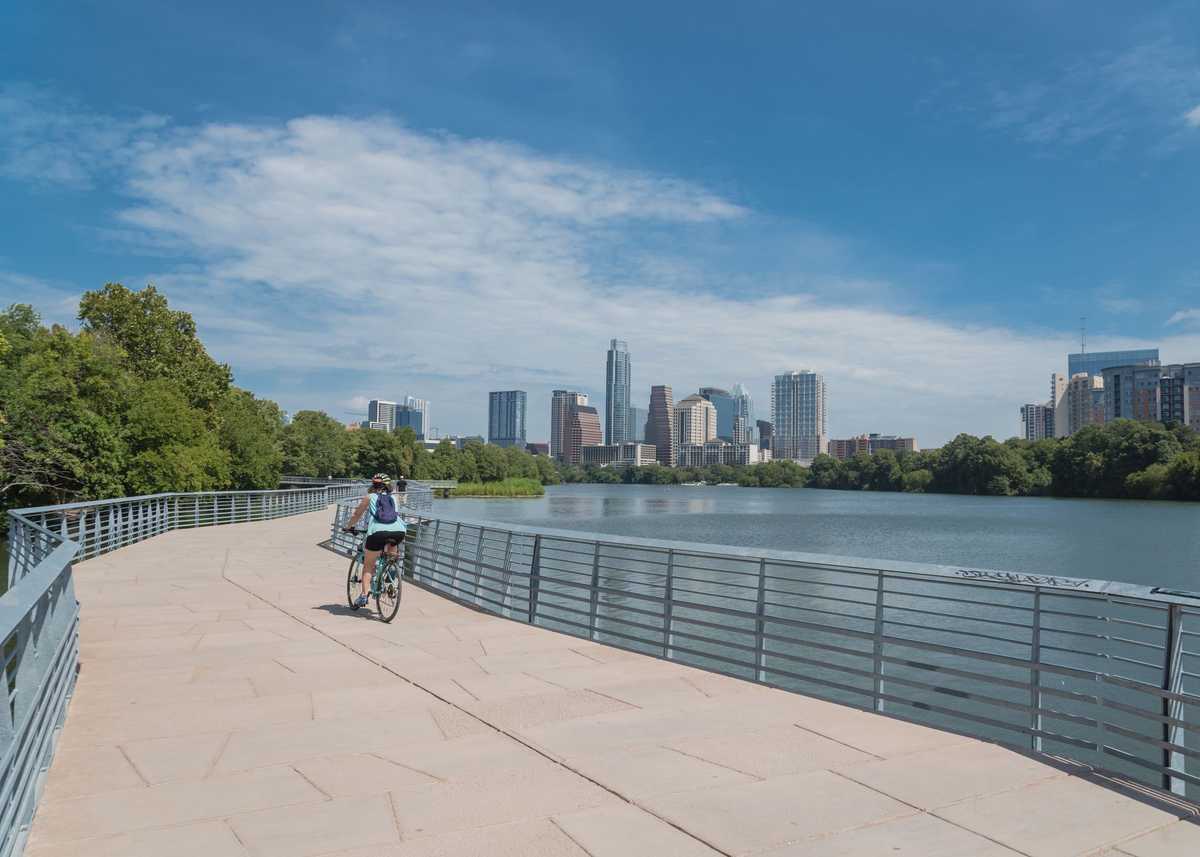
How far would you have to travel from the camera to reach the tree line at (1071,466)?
91.1 metres

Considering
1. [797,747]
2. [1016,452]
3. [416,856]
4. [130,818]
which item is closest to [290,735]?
[130,818]

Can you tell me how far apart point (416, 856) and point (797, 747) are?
2.84m

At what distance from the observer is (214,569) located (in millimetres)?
18625

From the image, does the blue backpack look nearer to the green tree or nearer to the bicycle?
the bicycle

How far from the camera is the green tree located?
172 ft

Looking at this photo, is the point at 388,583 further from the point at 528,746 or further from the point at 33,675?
the point at 33,675

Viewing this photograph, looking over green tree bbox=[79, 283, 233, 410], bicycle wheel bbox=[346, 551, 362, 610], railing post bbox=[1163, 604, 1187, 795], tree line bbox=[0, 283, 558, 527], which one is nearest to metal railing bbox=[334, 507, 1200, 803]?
railing post bbox=[1163, 604, 1187, 795]

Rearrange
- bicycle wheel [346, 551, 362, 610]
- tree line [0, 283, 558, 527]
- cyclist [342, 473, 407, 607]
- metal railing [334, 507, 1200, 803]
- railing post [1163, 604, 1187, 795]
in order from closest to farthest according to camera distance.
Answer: railing post [1163, 604, 1187, 795]
metal railing [334, 507, 1200, 803]
cyclist [342, 473, 407, 607]
bicycle wheel [346, 551, 362, 610]
tree line [0, 283, 558, 527]

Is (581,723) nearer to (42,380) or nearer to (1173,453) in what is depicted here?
(42,380)

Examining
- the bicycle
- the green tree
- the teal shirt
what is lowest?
the bicycle

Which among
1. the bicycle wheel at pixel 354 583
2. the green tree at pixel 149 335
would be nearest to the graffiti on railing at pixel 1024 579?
the bicycle wheel at pixel 354 583

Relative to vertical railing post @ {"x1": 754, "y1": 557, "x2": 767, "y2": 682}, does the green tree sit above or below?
above

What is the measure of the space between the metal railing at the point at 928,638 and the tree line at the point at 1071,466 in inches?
2990

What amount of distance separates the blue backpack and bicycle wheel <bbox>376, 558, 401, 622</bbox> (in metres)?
0.53
